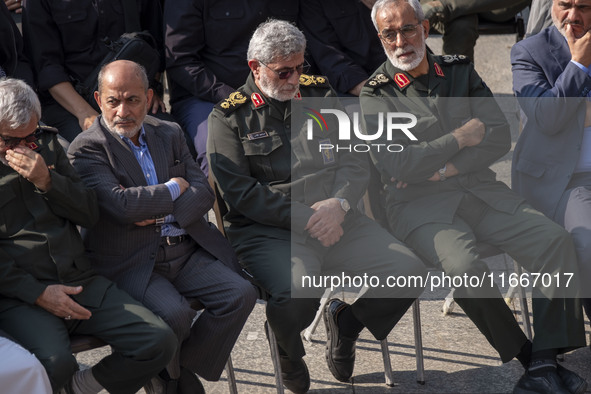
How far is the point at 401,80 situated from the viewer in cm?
458

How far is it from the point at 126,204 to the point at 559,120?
2163 millimetres

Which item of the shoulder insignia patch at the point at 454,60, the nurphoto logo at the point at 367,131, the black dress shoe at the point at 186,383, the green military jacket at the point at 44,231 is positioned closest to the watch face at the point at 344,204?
the nurphoto logo at the point at 367,131

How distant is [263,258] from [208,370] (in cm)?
58

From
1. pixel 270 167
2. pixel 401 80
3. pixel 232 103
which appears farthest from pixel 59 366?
pixel 401 80

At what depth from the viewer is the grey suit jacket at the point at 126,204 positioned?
3910mm

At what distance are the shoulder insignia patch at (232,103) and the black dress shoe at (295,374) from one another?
121cm

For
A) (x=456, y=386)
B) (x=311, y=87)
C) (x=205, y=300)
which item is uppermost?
(x=311, y=87)

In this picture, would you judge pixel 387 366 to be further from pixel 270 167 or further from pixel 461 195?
pixel 270 167

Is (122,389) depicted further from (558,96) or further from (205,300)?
(558,96)

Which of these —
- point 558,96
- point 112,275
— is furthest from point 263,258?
point 558,96

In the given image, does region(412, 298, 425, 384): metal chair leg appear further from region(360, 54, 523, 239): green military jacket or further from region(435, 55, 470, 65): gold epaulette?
region(435, 55, 470, 65): gold epaulette

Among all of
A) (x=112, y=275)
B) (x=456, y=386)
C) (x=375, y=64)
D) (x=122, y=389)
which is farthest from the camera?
(x=375, y=64)

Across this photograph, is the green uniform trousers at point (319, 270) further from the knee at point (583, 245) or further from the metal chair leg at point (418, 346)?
the knee at point (583, 245)

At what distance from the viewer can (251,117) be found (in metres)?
4.39
